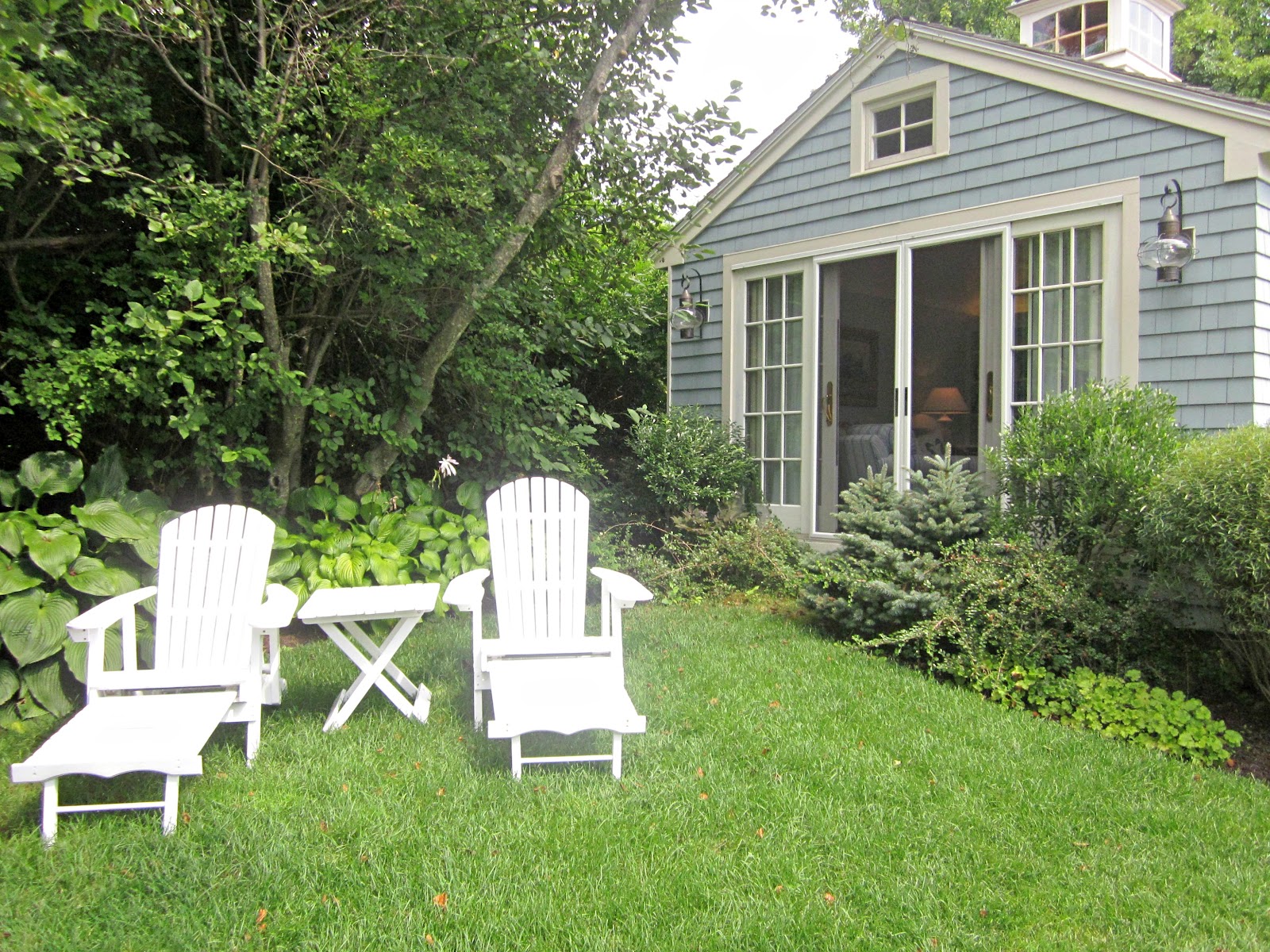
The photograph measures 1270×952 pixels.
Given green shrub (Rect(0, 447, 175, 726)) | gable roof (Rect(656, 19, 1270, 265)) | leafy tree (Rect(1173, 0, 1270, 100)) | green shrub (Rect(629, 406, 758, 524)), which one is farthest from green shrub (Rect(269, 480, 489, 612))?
leafy tree (Rect(1173, 0, 1270, 100))

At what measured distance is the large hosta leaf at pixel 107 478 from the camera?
169 inches

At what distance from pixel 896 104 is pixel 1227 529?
4044 mm

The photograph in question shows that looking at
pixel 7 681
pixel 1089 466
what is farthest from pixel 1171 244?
pixel 7 681

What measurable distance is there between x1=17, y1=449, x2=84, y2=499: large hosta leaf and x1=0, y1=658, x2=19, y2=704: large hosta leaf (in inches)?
32.7

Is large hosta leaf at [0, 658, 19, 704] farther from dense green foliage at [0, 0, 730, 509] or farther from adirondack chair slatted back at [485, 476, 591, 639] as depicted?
adirondack chair slatted back at [485, 476, 591, 639]

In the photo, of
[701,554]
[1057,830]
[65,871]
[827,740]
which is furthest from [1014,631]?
[65,871]

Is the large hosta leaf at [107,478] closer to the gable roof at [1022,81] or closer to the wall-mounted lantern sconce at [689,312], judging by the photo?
the gable roof at [1022,81]

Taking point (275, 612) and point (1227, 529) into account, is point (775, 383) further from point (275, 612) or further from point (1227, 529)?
point (275, 612)

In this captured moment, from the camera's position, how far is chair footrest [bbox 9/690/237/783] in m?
2.61

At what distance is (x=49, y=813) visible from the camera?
8.75 feet

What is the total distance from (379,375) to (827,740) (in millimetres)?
3637

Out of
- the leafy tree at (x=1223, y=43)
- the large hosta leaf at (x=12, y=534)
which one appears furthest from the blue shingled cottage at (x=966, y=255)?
the leafy tree at (x=1223, y=43)

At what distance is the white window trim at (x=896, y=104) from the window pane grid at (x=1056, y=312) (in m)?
0.96

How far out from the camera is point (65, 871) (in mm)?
2506
